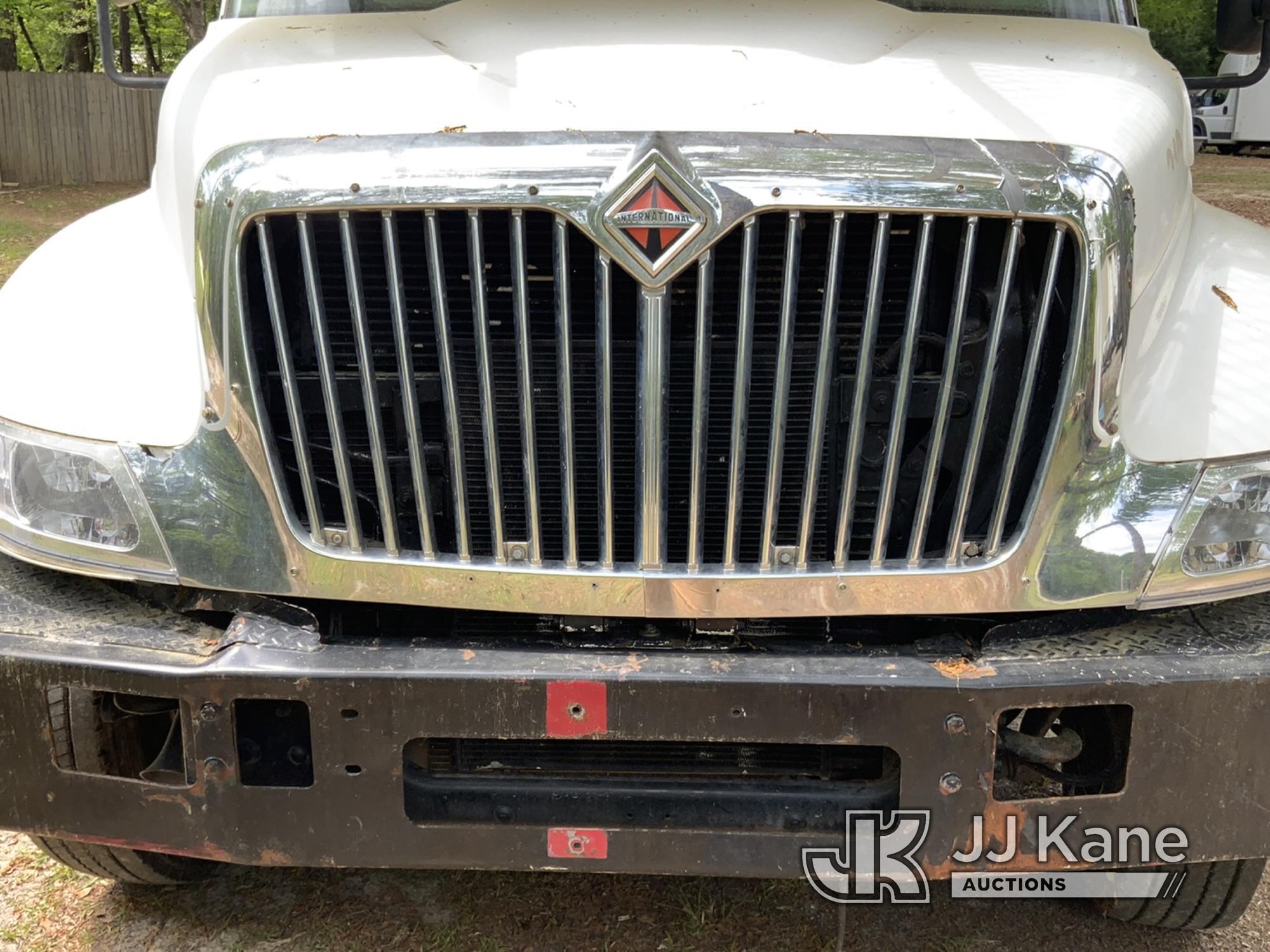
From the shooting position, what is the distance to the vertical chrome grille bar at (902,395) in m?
2.31

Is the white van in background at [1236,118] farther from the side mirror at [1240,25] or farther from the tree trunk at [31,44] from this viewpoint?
the side mirror at [1240,25]

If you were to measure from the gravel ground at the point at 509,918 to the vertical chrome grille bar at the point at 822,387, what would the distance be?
4.14 ft

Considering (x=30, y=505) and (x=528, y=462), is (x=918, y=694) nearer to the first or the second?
(x=528, y=462)

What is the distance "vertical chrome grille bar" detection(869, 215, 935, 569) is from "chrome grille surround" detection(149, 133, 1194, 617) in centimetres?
4

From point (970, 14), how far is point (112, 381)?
2.33 meters

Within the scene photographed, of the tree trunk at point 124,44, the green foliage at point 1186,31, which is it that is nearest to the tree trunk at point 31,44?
the tree trunk at point 124,44

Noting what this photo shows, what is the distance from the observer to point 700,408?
7.82ft

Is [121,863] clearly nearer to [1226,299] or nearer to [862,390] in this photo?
[862,390]

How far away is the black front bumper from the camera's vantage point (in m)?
2.43

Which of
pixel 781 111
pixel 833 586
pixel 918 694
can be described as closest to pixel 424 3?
pixel 781 111

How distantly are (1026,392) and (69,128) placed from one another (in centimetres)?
2512

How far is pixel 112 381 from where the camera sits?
2607 millimetres

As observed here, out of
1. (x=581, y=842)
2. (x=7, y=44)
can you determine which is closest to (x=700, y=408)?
(x=581, y=842)

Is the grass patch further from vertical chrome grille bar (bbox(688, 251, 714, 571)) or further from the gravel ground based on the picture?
vertical chrome grille bar (bbox(688, 251, 714, 571))
